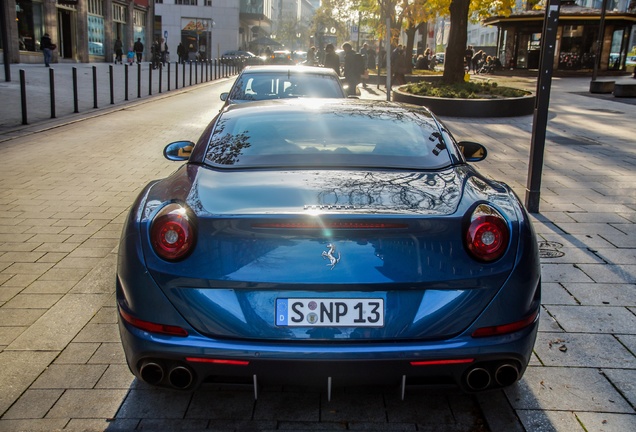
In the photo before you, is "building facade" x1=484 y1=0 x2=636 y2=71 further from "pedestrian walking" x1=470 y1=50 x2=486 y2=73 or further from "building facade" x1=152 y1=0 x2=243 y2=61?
"building facade" x1=152 y1=0 x2=243 y2=61

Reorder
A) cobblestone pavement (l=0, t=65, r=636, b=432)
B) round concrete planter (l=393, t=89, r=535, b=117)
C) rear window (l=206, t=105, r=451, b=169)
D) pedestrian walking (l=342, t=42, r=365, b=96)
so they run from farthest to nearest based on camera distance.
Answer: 1. pedestrian walking (l=342, t=42, r=365, b=96)
2. round concrete planter (l=393, t=89, r=535, b=117)
3. rear window (l=206, t=105, r=451, b=169)
4. cobblestone pavement (l=0, t=65, r=636, b=432)

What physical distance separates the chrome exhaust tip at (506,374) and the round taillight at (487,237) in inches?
17.8

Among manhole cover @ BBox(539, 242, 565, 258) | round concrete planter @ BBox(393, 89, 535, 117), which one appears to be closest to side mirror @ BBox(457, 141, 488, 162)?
manhole cover @ BBox(539, 242, 565, 258)

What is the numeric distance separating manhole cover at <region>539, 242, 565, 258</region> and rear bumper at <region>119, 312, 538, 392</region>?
2.99 metres

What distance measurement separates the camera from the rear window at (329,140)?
140 inches

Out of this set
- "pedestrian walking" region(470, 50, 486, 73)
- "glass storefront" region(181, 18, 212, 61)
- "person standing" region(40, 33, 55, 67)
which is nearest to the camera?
"person standing" region(40, 33, 55, 67)

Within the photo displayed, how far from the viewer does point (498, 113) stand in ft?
57.2

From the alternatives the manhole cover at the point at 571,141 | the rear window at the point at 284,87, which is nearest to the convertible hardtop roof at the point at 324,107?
the rear window at the point at 284,87

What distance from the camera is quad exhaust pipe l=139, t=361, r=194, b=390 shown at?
2826 mm

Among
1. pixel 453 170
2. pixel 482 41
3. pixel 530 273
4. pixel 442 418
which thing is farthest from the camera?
pixel 482 41

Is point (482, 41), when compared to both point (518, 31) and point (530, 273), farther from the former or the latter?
point (530, 273)

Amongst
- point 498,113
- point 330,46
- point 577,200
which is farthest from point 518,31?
point 577,200

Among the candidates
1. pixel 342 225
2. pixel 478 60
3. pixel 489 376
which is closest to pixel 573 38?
pixel 478 60

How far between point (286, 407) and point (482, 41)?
107 metres
